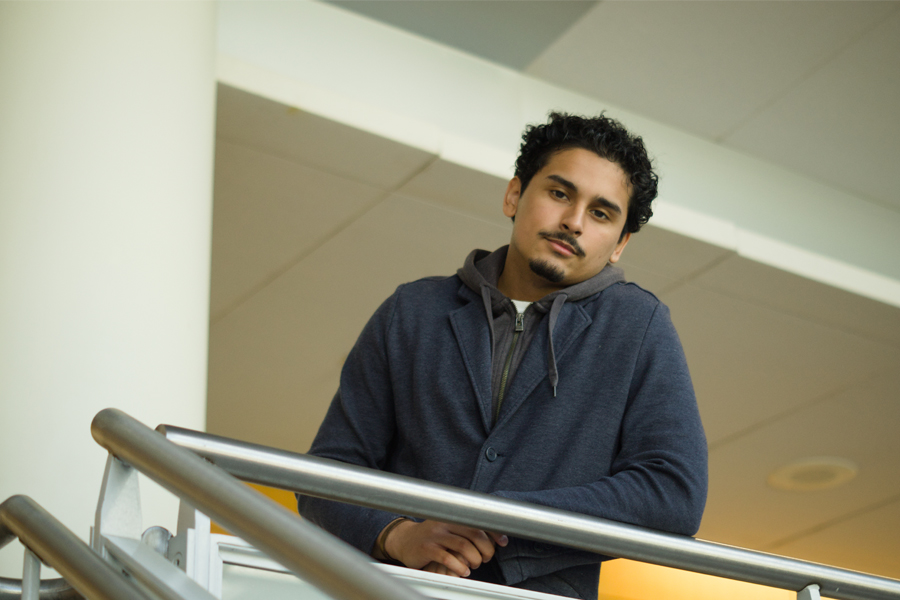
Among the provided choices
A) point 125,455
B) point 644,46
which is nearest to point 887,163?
point 644,46

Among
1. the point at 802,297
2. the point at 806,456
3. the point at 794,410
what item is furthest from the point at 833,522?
the point at 802,297

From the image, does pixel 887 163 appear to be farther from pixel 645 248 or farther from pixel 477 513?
pixel 477 513

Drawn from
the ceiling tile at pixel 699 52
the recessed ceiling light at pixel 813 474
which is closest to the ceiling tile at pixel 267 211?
the ceiling tile at pixel 699 52

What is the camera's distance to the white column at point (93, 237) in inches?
59.9

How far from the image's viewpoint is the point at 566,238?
4.94 feet

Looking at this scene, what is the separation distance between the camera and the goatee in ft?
4.91

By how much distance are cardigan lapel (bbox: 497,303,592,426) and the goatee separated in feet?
0.22

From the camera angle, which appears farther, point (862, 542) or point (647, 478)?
point (862, 542)

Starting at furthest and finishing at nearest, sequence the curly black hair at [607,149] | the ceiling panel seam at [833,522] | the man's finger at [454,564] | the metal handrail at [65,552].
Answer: the ceiling panel seam at [833,522] → the curly black hair at [607,149] → the man's finger at [454,564] → the metal handrail at [65,552]

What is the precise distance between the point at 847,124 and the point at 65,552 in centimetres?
328

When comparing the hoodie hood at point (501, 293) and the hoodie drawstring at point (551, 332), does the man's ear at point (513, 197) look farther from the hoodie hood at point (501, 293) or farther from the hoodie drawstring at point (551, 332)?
the hoodie drawstring at point (551, 332)

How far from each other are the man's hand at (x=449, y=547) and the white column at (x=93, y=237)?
0.56 meters

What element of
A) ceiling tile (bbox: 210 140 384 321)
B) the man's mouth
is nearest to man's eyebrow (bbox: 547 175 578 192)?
the man's mouth

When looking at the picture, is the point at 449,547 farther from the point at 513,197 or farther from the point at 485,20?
the point at 485,20
